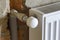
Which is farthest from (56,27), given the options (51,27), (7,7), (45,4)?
(7,7)

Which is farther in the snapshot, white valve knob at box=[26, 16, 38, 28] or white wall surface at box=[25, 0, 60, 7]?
white wall surface at box=[25, 0, 60, 7]

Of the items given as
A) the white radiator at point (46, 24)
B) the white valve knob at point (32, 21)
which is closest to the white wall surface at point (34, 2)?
the white radiator at point (46, 24)

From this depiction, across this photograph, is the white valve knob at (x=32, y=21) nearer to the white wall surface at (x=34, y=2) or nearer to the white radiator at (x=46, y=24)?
the white radiator at (x=46, y=24)

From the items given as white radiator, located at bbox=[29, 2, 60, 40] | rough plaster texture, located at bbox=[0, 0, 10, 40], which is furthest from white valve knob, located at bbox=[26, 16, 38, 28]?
rough plaster texture, located at bbox=[0, 0, 10, 40]

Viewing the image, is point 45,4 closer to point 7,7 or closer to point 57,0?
point 57,0

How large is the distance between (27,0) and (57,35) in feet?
0.83

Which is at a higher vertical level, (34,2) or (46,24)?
(34,2)

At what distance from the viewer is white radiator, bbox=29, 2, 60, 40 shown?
1003mm

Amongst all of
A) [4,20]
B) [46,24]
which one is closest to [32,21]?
[46,24]

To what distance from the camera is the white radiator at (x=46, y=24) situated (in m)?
1.00

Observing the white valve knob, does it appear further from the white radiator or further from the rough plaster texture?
the rough plaster texture

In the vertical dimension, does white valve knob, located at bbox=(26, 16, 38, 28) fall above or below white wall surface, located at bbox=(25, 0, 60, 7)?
below

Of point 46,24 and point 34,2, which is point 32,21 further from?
point 34,2

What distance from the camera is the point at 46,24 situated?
101 centimetres
